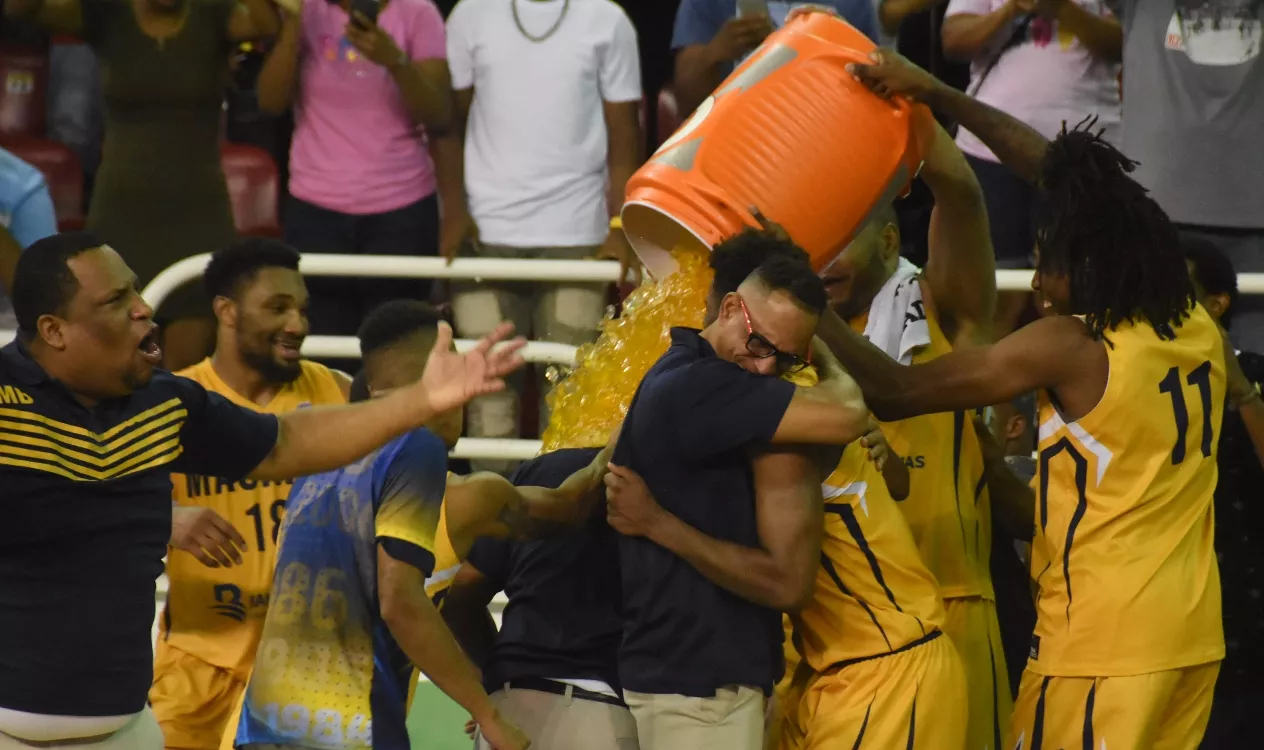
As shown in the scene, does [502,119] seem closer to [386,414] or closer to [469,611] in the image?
[469,611]

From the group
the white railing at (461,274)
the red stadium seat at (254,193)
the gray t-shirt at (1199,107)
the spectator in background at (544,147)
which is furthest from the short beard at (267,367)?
the gray t-shirt at (1199,107)

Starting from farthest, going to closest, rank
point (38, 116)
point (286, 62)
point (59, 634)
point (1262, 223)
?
point (38, 116), point (286, 62), point (1262, 223), point (59, 634)

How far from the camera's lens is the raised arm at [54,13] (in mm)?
5862

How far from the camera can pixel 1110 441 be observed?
362cm

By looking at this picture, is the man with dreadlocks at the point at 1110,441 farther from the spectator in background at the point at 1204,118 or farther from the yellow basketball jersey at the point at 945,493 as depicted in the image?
the spectator in background at the point at 1204,118

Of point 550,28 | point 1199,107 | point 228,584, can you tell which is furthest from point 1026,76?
point 228,584

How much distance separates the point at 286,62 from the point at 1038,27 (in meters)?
2.71

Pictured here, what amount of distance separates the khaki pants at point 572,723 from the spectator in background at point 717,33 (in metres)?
2.71

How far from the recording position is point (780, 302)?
339 centimetres

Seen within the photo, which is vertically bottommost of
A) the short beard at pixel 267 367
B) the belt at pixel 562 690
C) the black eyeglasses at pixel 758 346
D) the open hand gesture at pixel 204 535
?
the belt at pixel 562 690

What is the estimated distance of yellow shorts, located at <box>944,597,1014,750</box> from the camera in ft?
13.2

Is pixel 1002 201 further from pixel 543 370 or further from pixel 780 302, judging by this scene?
pixel 780 302

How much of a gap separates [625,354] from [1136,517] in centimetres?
129

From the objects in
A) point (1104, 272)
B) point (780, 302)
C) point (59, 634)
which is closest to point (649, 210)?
point (780, 302)
